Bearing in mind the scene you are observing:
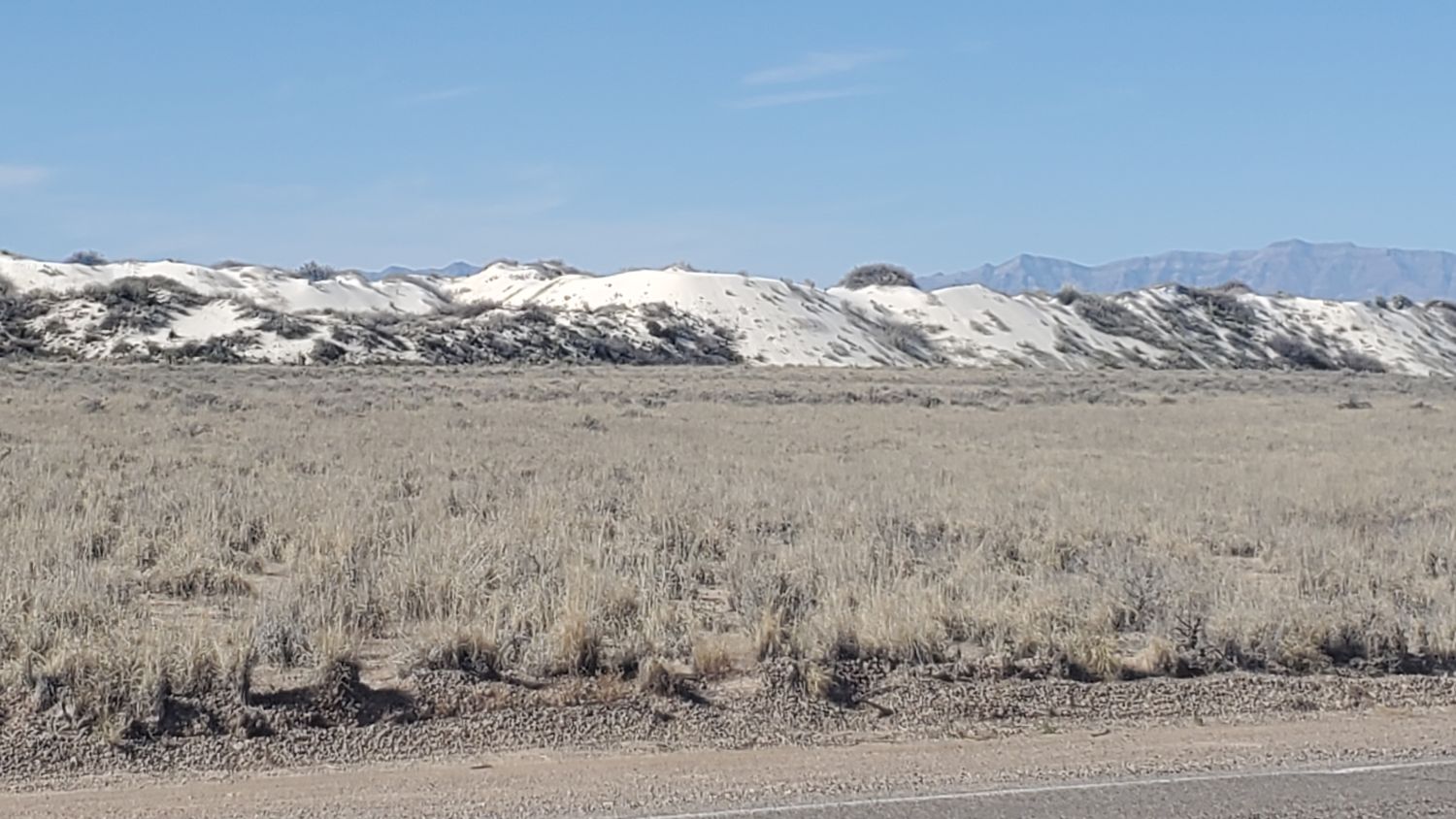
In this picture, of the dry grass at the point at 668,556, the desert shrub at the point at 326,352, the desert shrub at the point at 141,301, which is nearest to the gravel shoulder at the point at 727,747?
the dry grass at the point at 668,556

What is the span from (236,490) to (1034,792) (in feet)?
38.9

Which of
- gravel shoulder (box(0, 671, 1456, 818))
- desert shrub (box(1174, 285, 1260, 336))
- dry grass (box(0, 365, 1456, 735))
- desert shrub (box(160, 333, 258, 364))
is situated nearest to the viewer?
gravel shoulder (box(0, 671, 1456, 818))

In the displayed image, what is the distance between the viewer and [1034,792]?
6.98 metres

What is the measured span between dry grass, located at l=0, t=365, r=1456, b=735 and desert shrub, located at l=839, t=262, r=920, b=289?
10004 cm

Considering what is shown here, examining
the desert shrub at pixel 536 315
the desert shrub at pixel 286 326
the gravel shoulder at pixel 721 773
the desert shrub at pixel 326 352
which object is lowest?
the gravel shoulder at pixel 721 773

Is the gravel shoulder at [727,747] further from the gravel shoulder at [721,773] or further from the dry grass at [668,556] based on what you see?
the dry grass at [668,556]

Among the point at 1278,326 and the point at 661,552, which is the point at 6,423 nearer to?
the point at 661,552

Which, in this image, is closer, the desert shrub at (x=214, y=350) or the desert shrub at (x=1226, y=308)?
the desert shrub at (x=214, y=350)

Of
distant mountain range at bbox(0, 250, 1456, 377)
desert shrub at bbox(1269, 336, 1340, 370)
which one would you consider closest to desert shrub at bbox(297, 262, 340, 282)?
distant mountain range at bbox(0, 250, 1456, 377)

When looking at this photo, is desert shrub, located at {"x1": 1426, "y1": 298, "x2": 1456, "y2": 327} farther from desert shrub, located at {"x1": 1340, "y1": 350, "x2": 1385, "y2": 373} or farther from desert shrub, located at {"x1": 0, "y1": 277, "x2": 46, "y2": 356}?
desert shrub, located at {"x1": 0, "y1": 277, "x2": 46, "y2": 356}

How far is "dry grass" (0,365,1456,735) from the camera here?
9.21 meters

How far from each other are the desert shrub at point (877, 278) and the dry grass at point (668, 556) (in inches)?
3939

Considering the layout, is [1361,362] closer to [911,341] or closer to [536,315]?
[911,341]

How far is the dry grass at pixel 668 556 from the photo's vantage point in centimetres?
921
